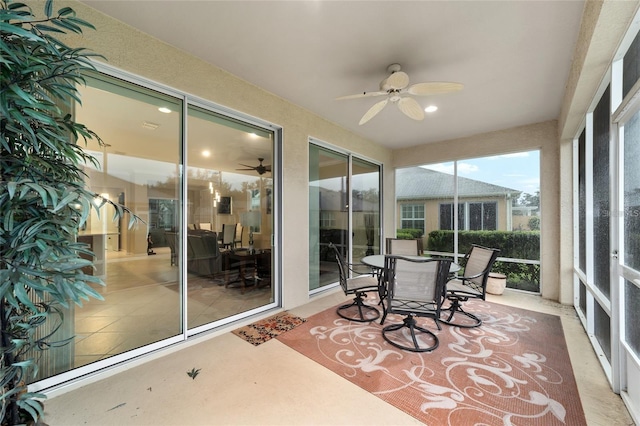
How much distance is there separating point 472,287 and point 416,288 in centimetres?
124

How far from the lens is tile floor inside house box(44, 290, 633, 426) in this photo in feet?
5.52

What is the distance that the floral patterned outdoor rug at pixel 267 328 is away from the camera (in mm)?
2758

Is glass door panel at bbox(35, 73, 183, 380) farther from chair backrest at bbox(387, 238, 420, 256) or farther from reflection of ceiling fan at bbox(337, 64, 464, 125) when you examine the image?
chair backrest at bbox(387, 238, 420, 256)

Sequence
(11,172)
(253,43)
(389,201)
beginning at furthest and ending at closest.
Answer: (389,201)
(253,43)
(11,172)

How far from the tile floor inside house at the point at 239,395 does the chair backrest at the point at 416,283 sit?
2.99 ft

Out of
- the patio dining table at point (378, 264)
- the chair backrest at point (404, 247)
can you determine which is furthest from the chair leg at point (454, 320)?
the chair backrest at point (404, 247)

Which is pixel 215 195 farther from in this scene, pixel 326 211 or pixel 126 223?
pixel 326 211

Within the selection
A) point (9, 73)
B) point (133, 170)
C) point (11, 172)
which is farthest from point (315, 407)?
point (133, 170)

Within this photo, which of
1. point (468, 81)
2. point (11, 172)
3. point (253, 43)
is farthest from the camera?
point (468, 81)

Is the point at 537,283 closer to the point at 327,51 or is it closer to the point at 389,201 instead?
the point at 389,201

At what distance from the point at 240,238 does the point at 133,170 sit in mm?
1464

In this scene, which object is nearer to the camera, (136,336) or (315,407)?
(315,407)

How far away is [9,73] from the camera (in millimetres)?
1085

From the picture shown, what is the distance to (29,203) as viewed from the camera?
117cm
